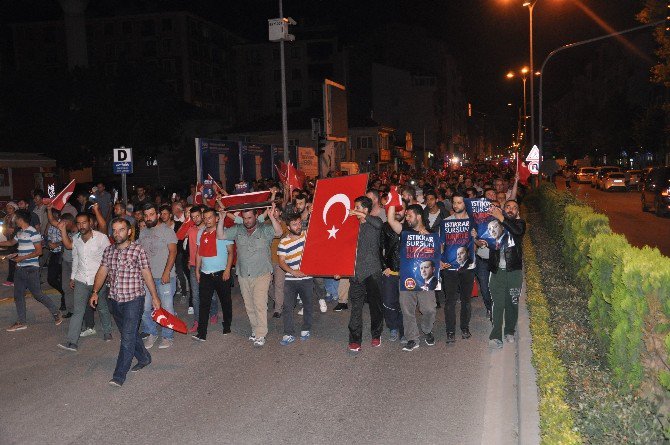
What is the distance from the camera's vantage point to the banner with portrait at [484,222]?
821 cm

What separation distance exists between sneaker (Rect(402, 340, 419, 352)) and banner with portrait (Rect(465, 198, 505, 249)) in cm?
148

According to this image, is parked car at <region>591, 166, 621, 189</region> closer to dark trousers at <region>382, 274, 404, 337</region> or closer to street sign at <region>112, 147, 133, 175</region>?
street sign at <region>112, 147, 133, 175</region>

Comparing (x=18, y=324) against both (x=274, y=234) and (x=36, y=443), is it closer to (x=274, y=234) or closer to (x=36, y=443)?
(x=274, y=234)

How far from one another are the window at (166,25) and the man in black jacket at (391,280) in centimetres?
7473

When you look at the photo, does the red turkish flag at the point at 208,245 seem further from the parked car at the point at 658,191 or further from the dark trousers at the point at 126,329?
the parked car at the point at 658,191

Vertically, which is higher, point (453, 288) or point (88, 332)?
point (453, 288)

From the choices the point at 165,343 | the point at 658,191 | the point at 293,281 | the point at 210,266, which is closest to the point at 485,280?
the point at 293,281

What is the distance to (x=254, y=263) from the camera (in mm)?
8844

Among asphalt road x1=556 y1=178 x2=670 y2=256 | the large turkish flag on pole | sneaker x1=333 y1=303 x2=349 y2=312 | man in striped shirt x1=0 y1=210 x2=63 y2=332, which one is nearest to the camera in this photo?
the large turkish flag on pole

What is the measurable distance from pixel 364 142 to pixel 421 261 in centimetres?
5229

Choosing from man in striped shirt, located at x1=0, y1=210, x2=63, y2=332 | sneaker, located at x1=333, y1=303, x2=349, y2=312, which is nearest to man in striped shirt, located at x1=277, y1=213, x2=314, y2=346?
sneaker, located at x1=333, y1=303, x2=349, y2=312

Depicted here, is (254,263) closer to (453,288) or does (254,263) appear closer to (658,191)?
(453,288)

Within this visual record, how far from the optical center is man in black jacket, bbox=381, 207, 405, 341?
8.62m

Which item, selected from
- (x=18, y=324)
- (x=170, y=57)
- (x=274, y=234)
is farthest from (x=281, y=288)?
(x=170, y=57)
